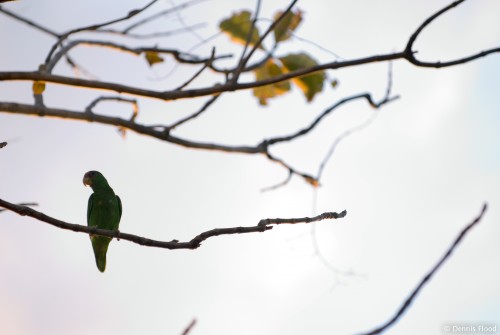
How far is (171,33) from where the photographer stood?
4.69 meters

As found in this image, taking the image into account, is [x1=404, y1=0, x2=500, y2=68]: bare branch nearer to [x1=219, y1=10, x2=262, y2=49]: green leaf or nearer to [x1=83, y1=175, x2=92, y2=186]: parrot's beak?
[x1=219, y1=10, x2=262, y2=49]: green leaf

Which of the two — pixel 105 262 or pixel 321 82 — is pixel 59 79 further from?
pixel 105 262

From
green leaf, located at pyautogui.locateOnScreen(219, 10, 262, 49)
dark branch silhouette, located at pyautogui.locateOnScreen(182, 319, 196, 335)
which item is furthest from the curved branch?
green leaf, located at pyautogui.locateOnScreen(219, 10, 262, 49)

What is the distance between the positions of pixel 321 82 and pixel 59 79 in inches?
91.5

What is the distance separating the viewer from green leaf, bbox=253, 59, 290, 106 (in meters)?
4.65

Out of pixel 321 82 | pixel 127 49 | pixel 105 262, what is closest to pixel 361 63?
pixel 321 82

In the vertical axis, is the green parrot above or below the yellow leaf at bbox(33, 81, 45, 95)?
below

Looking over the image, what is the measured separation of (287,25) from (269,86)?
65 centimetres

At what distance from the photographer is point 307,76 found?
4336 millimetres

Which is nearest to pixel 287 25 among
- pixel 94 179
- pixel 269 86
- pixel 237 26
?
pixel 237 26

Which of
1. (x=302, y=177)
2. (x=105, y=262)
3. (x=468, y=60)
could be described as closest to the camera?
(x=468, y=60)

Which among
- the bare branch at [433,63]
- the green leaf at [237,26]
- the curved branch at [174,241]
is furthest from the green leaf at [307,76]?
the curved branch at [174,241]

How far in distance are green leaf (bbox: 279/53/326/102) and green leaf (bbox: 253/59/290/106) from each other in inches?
4.5

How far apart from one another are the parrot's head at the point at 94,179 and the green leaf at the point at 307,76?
250 centimetres
